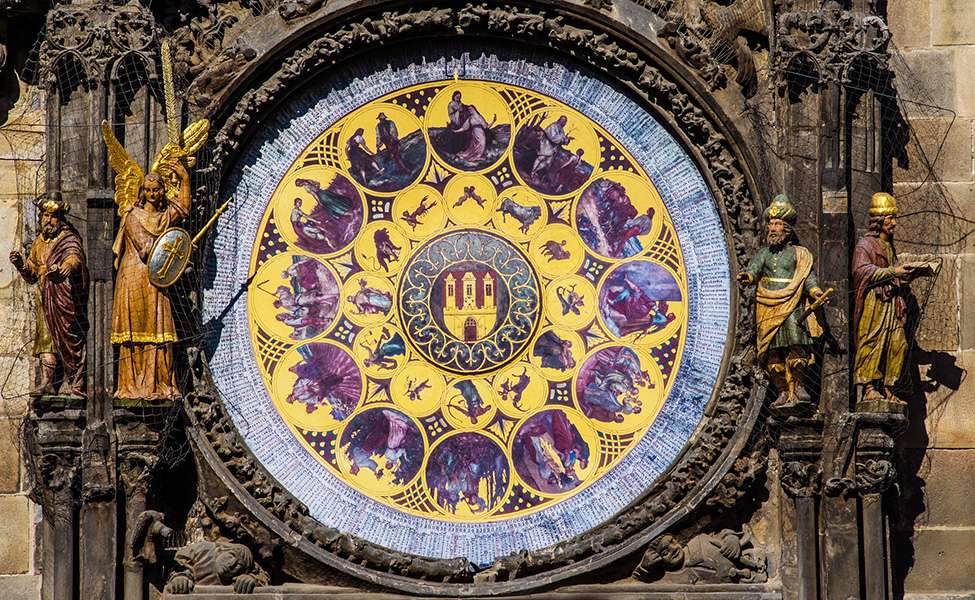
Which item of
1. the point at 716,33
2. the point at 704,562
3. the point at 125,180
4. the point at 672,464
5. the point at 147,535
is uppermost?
the point at 716,33

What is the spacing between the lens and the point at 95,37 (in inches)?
412

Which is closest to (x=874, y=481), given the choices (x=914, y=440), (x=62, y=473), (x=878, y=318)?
(x=914, y=440)

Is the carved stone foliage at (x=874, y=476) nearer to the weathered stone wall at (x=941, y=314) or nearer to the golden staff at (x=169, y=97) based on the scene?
the weathered stone wall at (x=941, y=314)

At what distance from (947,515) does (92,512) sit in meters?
4.97

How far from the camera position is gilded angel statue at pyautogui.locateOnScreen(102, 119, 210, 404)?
33.6ft

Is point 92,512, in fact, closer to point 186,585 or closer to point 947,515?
point 186,585

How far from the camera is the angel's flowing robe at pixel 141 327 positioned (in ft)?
33.6

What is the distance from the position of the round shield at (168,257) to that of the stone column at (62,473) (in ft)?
2.99

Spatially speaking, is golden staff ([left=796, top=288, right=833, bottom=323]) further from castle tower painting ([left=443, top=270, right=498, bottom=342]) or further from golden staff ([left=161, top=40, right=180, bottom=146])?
golden staff ([left=161, top=40, right=180, bottom=146])

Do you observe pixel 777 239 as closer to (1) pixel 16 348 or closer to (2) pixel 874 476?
(2) pixel 874 476

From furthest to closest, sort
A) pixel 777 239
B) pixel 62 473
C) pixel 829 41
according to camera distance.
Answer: pixel 829 41, pixel 62 473, pixel 777 239

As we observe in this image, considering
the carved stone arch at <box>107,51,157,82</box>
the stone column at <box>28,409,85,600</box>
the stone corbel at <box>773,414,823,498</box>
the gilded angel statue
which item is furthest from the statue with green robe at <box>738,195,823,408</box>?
the stone column at <box>28,409,85,600</box>

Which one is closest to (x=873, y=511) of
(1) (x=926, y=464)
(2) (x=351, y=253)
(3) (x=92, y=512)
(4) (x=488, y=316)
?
(1) (x=926, y=464)

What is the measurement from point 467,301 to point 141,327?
1.95 metres
